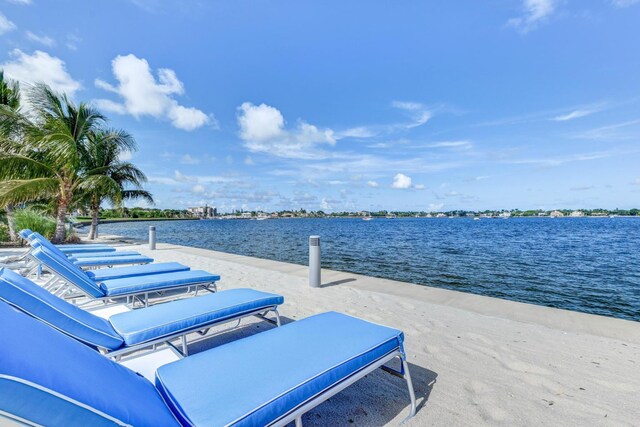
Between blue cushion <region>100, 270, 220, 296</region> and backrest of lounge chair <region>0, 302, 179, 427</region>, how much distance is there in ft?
9.43

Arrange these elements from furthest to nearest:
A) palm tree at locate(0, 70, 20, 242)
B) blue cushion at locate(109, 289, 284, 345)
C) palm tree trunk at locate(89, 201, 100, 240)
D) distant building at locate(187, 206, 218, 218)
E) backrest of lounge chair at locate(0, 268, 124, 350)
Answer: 1. distant building at locate(187, 206, 218, 218)
2. palm tree trunk at locate(89, 201, 100, 240)
3. palm tree at locate(0, 70, 20, 242)
4. blue cushion at locate(109, 289, 284, 345)
5. backrest of lounge chair at locate(0, 268, 124, 350)

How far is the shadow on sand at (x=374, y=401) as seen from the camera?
2182 millimetres

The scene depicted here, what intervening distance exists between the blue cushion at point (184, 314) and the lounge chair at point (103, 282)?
48.4 inches

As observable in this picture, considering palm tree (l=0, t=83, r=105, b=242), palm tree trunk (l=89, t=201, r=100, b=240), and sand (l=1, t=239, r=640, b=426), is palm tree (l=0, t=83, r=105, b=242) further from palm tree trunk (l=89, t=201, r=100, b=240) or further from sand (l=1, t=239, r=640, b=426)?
sand (l=1, t=239, r=640, b=426)

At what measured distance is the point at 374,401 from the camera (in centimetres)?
240

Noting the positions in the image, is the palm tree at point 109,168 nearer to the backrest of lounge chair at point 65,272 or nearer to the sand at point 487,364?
the backrest of lounge chair at point 65,272

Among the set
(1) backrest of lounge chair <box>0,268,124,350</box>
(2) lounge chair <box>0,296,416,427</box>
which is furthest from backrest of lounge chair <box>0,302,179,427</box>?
(1) backrest of lounge chair <box>0,268,124,350</box>

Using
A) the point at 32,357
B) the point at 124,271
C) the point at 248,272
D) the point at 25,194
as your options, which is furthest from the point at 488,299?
the point at 25,194

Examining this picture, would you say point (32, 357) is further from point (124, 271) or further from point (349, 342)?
point (124, 271)

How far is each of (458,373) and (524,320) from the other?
2.11m

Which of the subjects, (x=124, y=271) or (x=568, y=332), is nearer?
(x=568, y=332)

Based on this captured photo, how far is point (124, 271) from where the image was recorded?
5008mm

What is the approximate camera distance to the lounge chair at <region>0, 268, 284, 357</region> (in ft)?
6.85

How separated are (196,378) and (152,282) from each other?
296 centimetres
